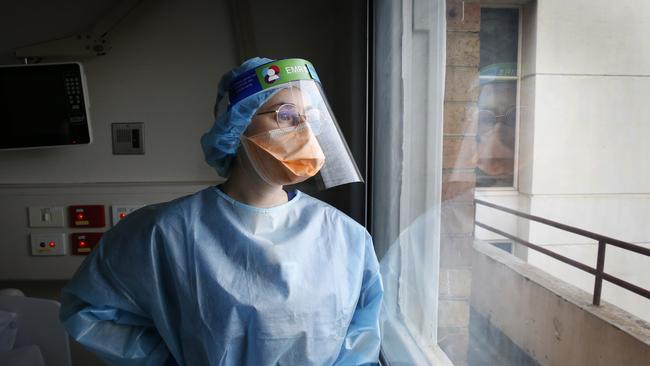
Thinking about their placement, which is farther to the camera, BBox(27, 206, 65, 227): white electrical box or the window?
BBox(27, 206, 65, 227): white electrical box

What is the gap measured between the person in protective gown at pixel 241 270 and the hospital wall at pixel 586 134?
0.37m

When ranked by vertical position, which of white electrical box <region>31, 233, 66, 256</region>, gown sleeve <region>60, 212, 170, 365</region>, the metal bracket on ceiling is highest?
the metal bracket on ceiling

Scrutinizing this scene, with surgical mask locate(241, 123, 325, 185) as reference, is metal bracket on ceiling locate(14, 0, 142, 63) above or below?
above

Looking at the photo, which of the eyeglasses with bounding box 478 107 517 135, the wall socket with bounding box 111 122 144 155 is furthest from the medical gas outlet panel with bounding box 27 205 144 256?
the eyeglasses with bounding box 478 107 517 135

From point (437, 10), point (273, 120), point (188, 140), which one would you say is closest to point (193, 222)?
point (273, 120)

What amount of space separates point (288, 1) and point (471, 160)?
1053mm

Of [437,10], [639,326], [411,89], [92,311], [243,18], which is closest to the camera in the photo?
[639,326]

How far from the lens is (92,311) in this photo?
0.83m

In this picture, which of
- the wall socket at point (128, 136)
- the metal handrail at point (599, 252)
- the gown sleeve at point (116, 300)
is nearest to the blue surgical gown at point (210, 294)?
the gown sleeve at point (116, 300)

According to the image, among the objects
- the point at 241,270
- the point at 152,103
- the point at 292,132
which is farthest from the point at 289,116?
the point at 152,103

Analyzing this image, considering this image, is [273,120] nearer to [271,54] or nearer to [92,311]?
[92,311]

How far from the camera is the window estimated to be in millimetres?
940

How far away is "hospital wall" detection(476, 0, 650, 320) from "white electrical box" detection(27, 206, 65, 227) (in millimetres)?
1663

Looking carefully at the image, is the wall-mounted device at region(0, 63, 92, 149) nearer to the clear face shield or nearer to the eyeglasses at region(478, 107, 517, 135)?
the clear face shield
